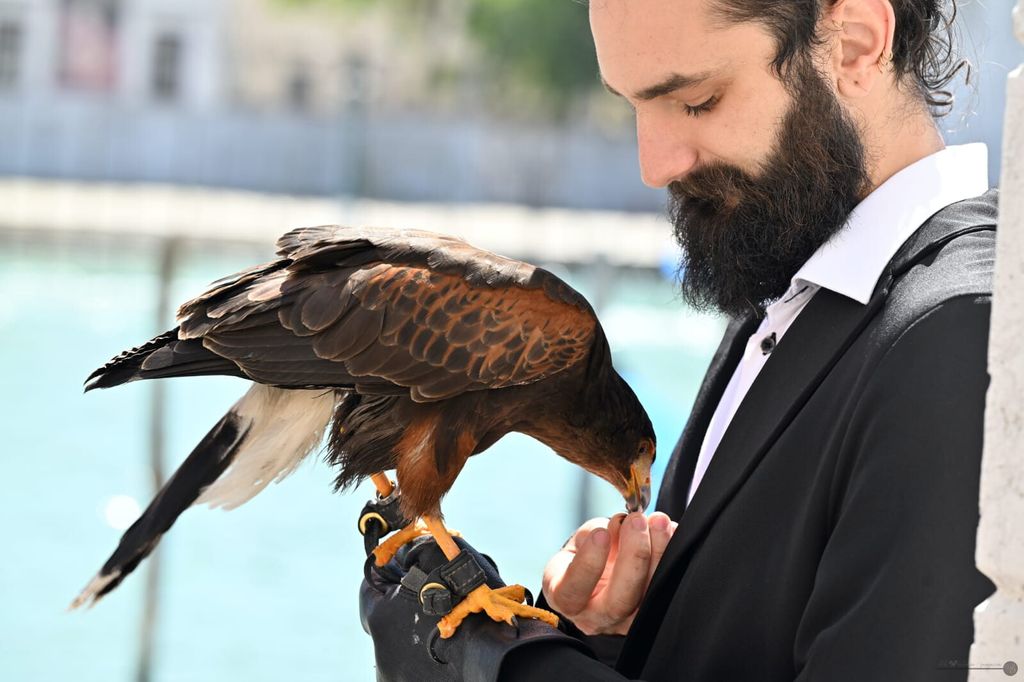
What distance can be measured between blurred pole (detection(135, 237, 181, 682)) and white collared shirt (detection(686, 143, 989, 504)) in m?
4.84

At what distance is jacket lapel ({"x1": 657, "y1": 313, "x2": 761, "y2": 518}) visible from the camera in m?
2.11

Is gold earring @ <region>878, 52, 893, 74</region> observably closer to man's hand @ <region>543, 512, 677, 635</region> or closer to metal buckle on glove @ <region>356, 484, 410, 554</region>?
man's hand @ <region>543, 512, 677, 635</region>

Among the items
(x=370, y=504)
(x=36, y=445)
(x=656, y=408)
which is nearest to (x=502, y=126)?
(x=36, y=445)

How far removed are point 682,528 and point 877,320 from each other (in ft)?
1.26

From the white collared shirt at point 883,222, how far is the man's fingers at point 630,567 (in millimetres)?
291

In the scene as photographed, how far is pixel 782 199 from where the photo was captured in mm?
1807

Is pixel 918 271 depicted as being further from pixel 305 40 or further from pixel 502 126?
pixel 305 40

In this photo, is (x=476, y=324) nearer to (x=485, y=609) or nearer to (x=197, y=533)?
(x=485, y=609)

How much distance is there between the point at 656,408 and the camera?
446cm

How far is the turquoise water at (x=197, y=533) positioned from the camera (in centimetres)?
673

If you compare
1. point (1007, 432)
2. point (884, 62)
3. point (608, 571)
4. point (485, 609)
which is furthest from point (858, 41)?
point (485, 609)

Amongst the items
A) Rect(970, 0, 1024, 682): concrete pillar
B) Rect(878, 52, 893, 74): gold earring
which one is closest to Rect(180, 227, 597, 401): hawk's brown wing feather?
Rect(878, 52, 893, 74): gold earring

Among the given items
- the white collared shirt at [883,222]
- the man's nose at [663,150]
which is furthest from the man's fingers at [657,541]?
the man's nose at [663,150]

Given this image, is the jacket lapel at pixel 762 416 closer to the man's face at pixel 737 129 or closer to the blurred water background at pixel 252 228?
the man's face at pixel 737 129
